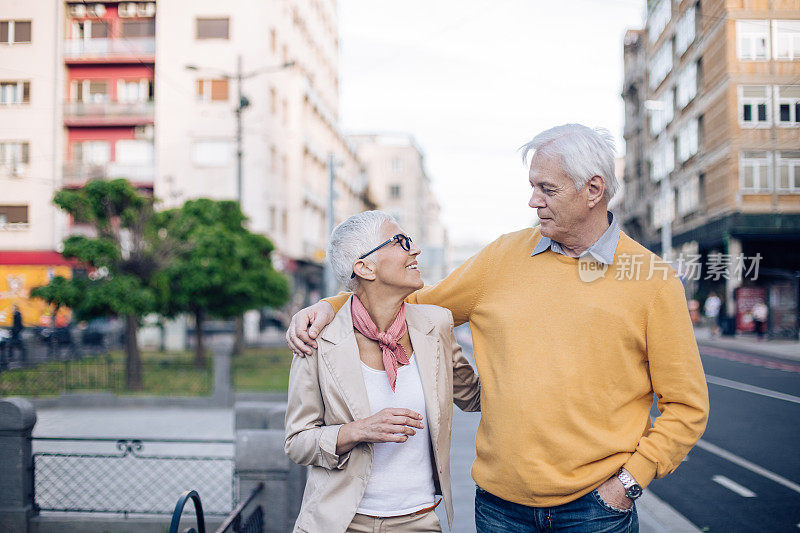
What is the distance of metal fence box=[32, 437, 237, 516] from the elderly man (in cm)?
425

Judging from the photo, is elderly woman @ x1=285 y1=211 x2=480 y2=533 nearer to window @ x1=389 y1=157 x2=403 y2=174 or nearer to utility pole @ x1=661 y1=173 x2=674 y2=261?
utility pole @ x1=661 y1=173 x2=674 y2=261

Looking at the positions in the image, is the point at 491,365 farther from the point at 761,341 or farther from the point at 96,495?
the point at 96,495

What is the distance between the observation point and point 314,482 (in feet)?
Result: 8.73

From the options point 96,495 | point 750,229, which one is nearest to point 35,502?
point 96,495

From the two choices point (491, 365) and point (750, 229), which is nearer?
point (491, 365)

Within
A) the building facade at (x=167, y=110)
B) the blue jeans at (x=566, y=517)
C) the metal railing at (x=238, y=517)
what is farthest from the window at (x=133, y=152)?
the blue jeans at (x=566, y=517)

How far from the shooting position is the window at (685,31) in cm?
367

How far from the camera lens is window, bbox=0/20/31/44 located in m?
6.39

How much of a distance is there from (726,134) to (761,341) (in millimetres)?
1363

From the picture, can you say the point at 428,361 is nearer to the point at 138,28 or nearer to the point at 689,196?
the point at 689,196

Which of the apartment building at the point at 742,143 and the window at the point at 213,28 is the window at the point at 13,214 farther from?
the window at the point at 213,28

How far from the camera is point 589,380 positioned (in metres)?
2.37

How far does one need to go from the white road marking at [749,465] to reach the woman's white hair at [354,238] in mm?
3330

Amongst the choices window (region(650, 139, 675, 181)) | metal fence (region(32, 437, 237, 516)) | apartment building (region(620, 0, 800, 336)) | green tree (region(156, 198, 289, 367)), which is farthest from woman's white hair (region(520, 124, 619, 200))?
green tree (region(156, 198, 289, 367))
